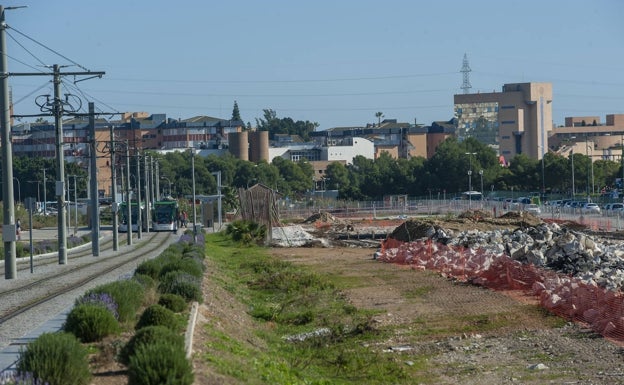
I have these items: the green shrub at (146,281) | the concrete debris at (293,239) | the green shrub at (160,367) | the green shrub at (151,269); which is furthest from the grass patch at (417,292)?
the concrete debris at (293,239)

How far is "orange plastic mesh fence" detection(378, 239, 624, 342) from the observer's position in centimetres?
2350

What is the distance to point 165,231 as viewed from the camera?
101 metres

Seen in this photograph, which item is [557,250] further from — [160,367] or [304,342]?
[160,367]

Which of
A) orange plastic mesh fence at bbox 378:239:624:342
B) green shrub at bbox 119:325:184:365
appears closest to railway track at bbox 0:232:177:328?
green shrub at bbox 119:325:184:365

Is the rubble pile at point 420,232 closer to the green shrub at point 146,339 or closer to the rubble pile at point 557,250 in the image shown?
the rubble pile at point 557,250

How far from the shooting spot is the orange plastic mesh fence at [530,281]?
23.5 m

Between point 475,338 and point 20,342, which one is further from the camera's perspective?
point 475,338

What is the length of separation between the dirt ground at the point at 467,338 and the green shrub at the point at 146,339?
27 centimetres

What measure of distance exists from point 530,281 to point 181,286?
13258 mm

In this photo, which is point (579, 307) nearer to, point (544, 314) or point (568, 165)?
point (544, 314)

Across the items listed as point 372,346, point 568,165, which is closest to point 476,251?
point 372,346

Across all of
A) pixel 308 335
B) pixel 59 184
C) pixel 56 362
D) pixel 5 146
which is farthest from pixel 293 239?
pixel 56 362

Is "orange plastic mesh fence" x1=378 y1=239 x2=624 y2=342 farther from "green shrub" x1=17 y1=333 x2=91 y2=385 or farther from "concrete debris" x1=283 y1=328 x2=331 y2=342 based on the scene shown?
"green shrub" x1=17 y1=333 x2=91 y2=385

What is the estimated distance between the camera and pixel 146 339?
13.9m
